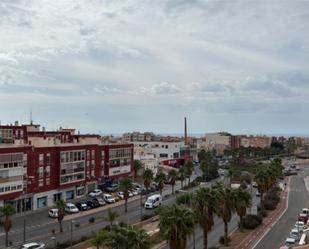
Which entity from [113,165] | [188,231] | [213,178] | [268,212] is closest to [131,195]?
[113,165]

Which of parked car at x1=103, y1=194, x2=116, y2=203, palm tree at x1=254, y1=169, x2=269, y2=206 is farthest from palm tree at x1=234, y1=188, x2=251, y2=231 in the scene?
parked car at x1=103, y1=194, x2=116, y2=203

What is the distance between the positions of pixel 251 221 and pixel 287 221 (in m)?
9.52

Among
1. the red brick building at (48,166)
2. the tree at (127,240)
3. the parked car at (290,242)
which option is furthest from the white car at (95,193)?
the tree at (127,240)

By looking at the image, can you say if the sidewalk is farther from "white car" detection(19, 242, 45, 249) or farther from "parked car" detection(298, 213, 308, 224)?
"white car" detection(19, 242, 45, 249)

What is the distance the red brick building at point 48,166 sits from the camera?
243 feet

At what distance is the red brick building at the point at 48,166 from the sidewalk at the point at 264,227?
3611 cm

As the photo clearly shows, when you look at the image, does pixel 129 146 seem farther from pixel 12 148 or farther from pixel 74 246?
pixel 74 246

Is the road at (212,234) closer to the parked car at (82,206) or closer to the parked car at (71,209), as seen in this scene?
the parked car at (82,206)

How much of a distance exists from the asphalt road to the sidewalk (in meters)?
0.65

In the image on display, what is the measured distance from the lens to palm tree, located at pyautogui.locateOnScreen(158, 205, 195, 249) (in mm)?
39562

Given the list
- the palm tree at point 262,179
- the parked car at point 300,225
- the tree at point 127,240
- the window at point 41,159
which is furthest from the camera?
the palm tree at point 262,179

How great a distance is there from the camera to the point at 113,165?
108500mm

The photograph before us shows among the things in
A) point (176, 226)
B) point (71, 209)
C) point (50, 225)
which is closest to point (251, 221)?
point (50, 225)

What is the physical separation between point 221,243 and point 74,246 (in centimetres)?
1793
